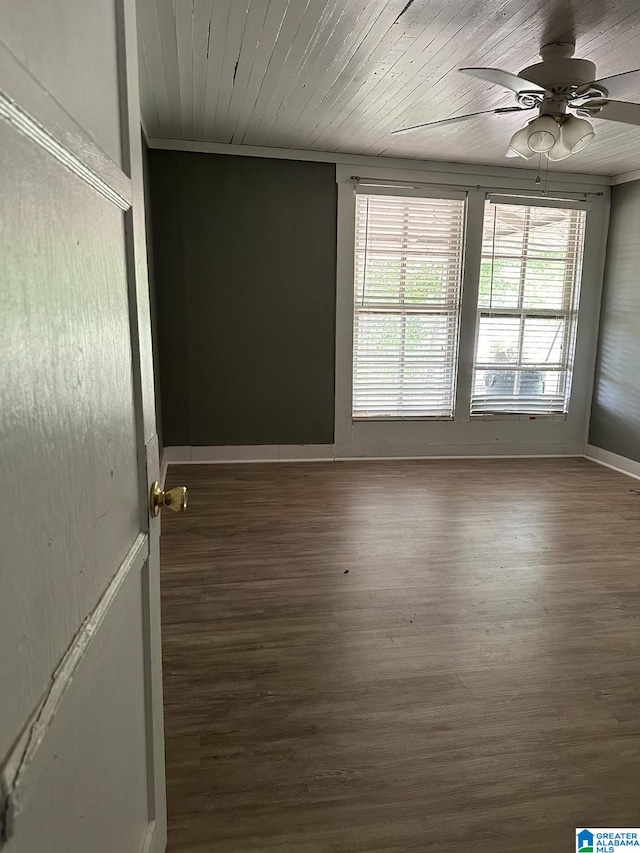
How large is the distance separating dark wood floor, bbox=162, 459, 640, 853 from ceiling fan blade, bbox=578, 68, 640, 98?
2303mm

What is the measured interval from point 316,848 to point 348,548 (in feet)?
6.35

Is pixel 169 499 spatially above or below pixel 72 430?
below

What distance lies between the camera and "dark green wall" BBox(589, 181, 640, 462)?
5.07 meters

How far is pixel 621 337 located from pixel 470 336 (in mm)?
1396

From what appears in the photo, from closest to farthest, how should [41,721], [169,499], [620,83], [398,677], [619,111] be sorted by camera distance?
1. [41,721]
2. [169,499]
3. [398,677]
4. [620,83]
5. [619,111]

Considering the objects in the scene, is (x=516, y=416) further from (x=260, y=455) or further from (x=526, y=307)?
(x=260, y=455)

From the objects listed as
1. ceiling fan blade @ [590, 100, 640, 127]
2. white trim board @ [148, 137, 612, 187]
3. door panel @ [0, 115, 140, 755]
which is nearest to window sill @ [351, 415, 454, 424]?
white trim board @ [148, 137, 612, 187]

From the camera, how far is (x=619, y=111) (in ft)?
8.56

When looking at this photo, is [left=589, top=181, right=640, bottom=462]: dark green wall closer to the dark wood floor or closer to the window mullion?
the window mullion

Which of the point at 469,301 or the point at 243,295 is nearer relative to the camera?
the point at 243,295

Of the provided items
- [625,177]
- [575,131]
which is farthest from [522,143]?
[625,177]

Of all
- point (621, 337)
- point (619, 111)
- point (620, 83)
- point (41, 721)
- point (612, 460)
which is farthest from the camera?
point (612, 460)

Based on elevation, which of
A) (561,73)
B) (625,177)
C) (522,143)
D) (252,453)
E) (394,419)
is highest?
(625,177)
